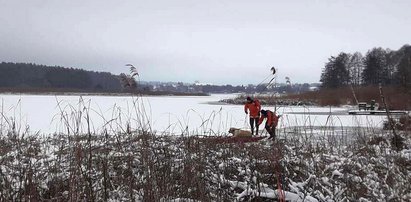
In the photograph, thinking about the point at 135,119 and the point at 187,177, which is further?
the point at 135,119

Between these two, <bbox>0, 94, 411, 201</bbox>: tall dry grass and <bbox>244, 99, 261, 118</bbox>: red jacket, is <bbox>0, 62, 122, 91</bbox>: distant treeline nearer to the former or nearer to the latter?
<bbox>244, 99, 261, 118</bbox>: red jacket

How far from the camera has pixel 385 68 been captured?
67.9 metres

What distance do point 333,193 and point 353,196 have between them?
1.02 feet

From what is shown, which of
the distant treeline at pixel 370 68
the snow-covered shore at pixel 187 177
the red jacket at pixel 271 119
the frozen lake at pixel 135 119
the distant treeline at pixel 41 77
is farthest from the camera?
the distant treeline at pixel 41 77

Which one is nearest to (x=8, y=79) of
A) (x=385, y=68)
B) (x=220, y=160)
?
(x=385, y=68)

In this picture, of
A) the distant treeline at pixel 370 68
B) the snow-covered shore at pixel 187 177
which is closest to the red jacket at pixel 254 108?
the snow-covered shore at pixel 187 177

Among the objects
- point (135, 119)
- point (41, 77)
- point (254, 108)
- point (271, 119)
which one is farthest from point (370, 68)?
point (41, 77)

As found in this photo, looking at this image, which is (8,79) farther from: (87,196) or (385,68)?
(87,196)

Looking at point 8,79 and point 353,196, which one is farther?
point 8,79

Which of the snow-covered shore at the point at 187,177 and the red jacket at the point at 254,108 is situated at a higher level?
the red jacket at the point at 254,108

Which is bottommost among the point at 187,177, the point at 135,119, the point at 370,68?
the point at 187,177

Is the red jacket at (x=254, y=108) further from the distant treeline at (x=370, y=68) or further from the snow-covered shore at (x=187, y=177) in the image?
the distant treeline at (x=370, y=68)

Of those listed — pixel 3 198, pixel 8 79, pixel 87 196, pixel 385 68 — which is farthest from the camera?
pixel 8 79

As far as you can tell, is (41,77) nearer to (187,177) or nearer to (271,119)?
(271,119)
